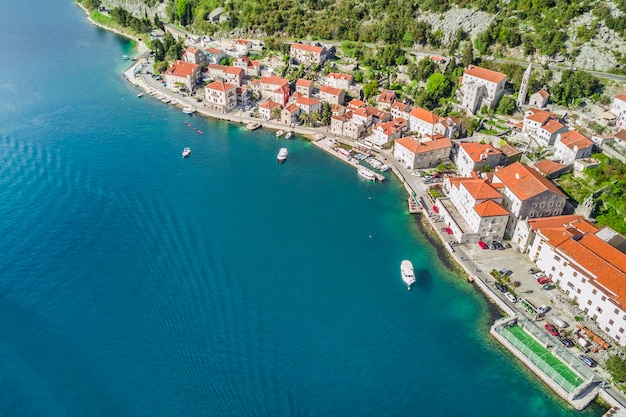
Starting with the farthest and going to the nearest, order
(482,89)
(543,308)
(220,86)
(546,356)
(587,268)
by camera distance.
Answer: (220,86), (482,89), (543,308), (587,268), (546,356)

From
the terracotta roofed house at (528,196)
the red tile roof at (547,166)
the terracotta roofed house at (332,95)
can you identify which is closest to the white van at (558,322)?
the terracotta roofed house at (528,196)

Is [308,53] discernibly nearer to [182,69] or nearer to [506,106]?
[182,69]

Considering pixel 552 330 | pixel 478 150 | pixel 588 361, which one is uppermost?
pixel 478 150

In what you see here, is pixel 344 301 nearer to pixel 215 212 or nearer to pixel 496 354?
pixel 496 354

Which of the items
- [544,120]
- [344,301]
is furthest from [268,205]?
[544,120]

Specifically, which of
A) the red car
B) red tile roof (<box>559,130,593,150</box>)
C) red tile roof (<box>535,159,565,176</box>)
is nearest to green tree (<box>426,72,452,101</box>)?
red tile roof (<box>559,130,593,150</box>)

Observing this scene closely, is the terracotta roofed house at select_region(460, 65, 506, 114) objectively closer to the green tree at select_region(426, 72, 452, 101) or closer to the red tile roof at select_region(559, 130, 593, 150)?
the green tree at select_region(426, 72, 452, 101)

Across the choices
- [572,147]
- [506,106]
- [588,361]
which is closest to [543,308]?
[588,361]

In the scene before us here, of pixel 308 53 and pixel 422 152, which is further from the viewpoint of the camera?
pixel 308 53
